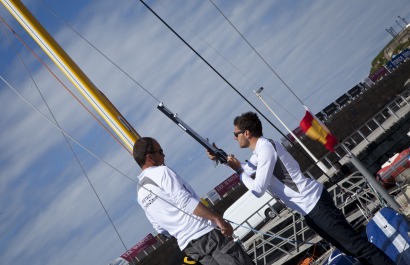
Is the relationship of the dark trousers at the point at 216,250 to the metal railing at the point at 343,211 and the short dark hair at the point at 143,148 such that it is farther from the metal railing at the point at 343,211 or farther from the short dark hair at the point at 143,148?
the metal railing at the point at 343,211

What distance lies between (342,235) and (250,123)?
132cm

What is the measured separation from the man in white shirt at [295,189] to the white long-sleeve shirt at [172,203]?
1.87 ft

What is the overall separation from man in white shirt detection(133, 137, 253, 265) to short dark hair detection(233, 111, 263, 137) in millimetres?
749

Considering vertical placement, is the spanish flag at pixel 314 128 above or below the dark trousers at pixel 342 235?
above

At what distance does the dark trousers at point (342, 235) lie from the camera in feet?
17.1

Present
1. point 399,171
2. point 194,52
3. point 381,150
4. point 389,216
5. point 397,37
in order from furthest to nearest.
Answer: point 397,37 < point 381,150 < point 399,171 < point 194,52 < point 389,216

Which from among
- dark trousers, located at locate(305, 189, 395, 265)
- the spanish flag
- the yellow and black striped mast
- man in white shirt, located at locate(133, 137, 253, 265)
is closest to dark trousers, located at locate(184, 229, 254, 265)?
man in white shirt, located at locate(133, 137, 253, 265)

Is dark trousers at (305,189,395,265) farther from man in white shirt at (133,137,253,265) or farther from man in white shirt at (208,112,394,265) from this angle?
man in white shirt at (133,137,253,265)

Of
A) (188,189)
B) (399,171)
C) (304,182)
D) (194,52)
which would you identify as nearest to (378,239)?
(304,182)

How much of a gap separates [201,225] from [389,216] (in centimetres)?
214

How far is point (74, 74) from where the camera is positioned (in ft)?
28.3

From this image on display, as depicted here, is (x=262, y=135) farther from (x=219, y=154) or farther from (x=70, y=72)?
(x=70, y=72)

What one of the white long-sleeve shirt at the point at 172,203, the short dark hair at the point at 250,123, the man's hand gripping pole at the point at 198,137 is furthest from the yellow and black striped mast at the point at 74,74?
the short dark hair at the point at 250,123

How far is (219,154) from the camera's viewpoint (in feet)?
21.0
